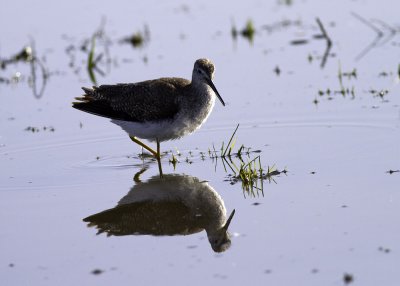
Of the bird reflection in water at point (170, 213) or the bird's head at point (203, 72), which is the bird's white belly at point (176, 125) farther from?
the bird reflection in water at point (170, 213)

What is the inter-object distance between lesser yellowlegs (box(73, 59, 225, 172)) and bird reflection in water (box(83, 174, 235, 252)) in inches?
31.4

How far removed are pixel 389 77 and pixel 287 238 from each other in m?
5.85

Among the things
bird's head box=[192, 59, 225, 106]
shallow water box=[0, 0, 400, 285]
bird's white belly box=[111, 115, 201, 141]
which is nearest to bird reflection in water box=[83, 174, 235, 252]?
shallow water box=[0, 0, 400, 285]

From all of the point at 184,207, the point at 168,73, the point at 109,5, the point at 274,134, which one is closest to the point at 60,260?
the point at 184,207

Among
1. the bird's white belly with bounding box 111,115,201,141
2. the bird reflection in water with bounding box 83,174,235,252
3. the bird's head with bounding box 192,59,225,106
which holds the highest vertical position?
the bird's head with bounding box 192,59,225,106

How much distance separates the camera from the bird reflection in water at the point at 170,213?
23.9 feet

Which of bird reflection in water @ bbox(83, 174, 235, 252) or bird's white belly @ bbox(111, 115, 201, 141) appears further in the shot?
bird's white belly @ bbox(111, 115, 201, 141)

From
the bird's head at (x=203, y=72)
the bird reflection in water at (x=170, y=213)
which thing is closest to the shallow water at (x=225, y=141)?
the bird reflection in water at (x=170, y=213)

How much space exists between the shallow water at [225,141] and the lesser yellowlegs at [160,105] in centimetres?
42

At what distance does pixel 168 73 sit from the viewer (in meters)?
13.0

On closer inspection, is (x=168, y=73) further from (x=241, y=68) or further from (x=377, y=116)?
(x=377, y=116)

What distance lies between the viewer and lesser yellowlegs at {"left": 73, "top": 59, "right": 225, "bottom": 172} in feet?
30.8

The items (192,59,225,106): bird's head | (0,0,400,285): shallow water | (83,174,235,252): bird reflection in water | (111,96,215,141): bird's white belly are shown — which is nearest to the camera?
(0,0,400,285): shallow water

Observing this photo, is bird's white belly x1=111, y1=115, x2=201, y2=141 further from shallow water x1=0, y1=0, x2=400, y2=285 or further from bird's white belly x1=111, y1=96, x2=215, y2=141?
shallow water x1=0, y1=0, x2=400, y2=285
